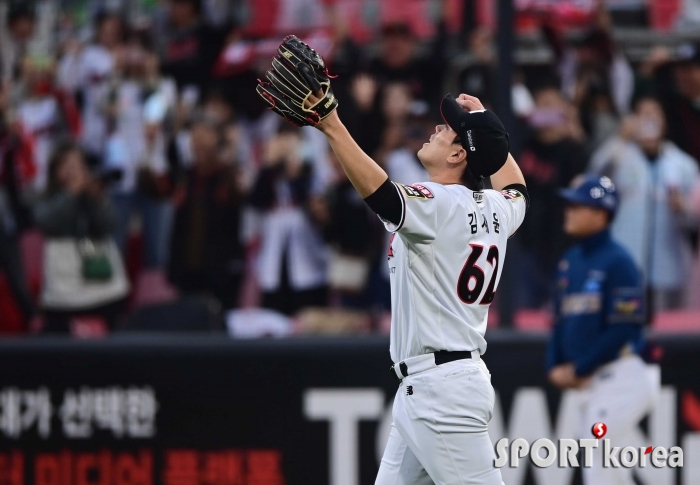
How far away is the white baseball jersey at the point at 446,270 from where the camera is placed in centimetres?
402

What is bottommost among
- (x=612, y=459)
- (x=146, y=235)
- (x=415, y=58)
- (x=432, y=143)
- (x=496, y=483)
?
(x=612, y=459)

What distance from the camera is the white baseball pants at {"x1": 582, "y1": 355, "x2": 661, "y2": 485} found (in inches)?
244

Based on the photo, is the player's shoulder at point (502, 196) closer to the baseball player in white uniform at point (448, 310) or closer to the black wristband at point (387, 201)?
the baseball player in white uniform at point (448, 310)

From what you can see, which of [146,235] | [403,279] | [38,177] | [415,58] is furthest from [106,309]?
[403,279]

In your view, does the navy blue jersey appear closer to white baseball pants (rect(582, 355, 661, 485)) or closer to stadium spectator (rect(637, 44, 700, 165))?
white baseball pants (rect(582, 355, 661, 485))

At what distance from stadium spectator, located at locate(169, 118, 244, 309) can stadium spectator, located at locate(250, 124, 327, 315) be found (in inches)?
6.7

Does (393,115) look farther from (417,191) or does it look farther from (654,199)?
(417,191)

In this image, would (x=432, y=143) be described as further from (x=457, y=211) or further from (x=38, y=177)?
(x=38, y=177)

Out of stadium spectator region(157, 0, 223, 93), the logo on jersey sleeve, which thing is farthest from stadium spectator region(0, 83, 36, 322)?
the logo on jersey sleeve

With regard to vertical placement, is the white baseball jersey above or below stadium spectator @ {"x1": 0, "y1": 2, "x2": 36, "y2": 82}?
below

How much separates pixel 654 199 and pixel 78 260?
380 centimetres

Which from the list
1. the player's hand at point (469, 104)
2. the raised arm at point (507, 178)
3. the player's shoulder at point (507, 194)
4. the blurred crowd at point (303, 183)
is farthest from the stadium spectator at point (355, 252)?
the player's hand at point (469, 104)

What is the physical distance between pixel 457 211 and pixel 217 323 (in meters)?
3.68

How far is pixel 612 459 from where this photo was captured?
6.05 meters
